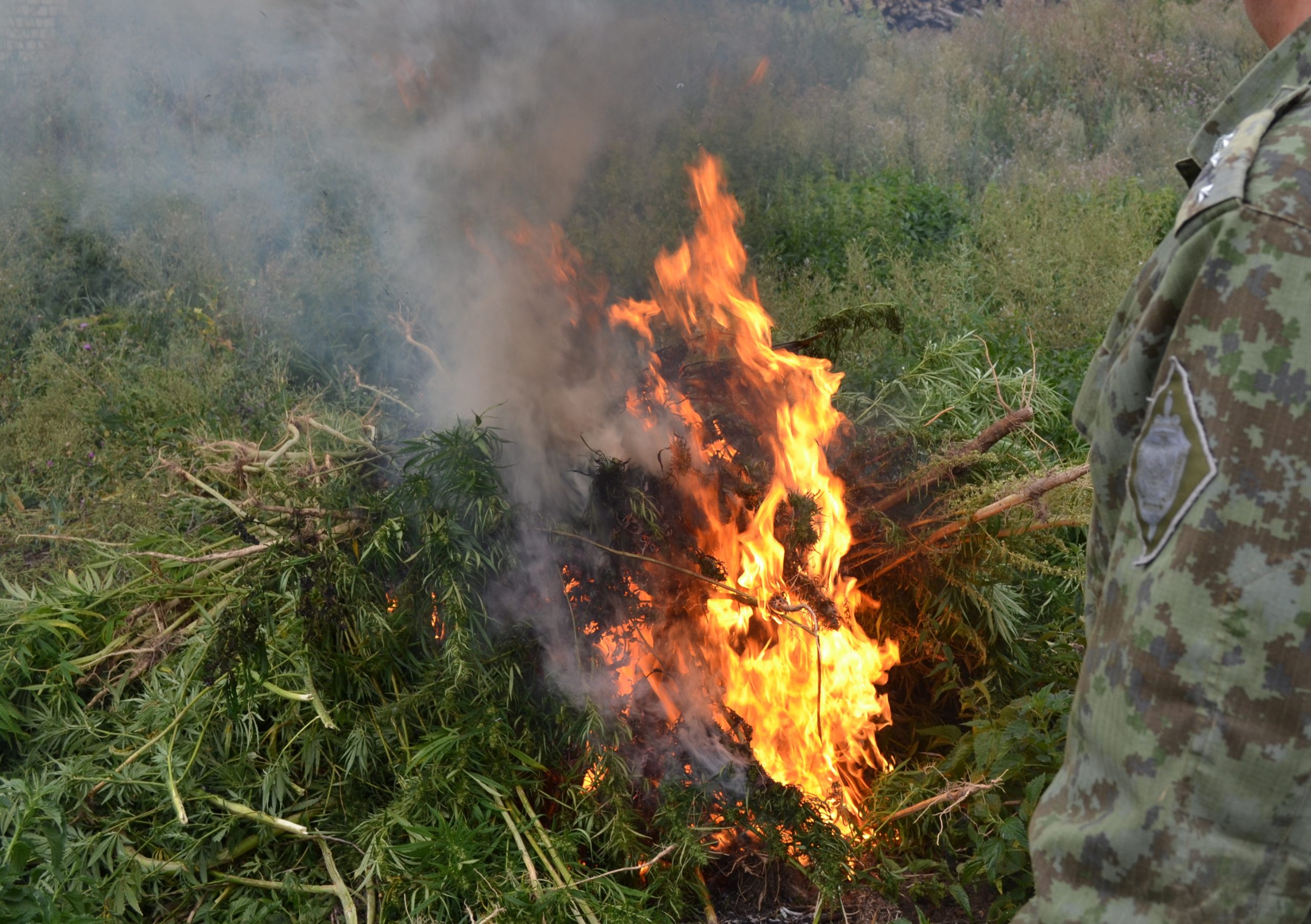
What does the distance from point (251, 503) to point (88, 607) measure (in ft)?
2.10

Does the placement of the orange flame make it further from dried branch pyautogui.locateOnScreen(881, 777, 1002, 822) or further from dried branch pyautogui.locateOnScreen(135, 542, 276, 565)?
dried branch pyautogui.locateOnScreen(881, 777, 1002, 822)

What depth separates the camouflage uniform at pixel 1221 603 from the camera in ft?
3.26

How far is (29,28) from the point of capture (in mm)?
5457

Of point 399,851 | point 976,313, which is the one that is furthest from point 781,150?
point 399,851

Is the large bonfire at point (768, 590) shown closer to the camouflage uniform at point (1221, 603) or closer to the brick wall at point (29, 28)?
the camouflage uniform at point (1221, 603)

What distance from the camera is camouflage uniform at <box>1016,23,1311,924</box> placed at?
3.26ft

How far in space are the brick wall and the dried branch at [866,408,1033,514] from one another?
4659 millimetres

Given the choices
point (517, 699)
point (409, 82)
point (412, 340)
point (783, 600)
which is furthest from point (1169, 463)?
point (412, 340)

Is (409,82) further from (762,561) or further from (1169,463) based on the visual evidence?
(1169,463)

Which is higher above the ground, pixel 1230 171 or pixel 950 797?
pixel 1230 171

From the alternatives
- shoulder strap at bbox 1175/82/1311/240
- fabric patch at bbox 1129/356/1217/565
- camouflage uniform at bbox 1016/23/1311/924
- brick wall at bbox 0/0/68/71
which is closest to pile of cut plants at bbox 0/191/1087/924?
camouflage uniform at bbox 1016/23/1311/924

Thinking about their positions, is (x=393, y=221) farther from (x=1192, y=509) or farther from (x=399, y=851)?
Answer: (x=1192, y=509)

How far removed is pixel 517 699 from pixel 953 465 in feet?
4.94

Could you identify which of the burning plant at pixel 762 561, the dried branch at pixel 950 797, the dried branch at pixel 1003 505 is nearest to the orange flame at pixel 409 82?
the burning plant at pixel 762 561
